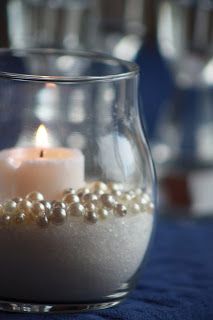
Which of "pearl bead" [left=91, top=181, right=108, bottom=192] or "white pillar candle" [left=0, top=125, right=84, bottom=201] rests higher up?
"white pillar candle" [left=0, top=125, right=84, bottom=201]

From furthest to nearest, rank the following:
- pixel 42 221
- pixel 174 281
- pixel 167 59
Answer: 1. pixel 167 59
2. pixel 174 281
3. pixel 42 221

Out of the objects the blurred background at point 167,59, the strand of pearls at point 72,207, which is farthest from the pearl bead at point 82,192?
the blurred background at point 167,59

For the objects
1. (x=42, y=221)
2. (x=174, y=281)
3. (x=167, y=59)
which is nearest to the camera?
(x=42, y=221)

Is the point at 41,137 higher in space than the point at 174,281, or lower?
higher

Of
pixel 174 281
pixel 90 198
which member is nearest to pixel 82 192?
pixel 90 198

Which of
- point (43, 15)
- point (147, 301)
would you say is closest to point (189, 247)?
point (147, 301)

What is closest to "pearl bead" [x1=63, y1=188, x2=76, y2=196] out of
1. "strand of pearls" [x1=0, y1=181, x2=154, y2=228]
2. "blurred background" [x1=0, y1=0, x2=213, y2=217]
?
"strand of pearls" [x1=0, y1=181, x2=154, y2=228]

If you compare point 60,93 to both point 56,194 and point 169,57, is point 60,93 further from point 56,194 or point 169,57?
point 169,57

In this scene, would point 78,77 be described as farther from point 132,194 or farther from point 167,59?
point 167,59

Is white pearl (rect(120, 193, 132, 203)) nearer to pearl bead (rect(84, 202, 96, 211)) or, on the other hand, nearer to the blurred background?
pearl bead (rect(84, 202, 96, 211))
